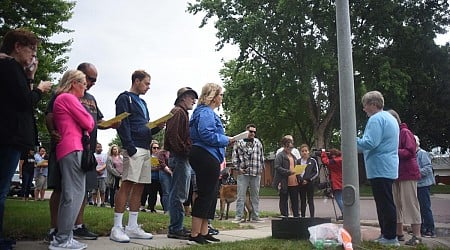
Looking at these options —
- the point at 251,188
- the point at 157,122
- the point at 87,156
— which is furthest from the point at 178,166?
the point at 251,188

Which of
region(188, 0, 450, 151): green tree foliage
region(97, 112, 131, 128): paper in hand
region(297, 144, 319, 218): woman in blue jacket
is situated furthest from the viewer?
region(188, 0, 450, 151): green tree foliage

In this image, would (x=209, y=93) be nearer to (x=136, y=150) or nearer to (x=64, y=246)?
(x=136, y=150)

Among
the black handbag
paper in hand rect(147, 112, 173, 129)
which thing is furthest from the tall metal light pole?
the black handbag

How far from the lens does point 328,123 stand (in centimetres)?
2770

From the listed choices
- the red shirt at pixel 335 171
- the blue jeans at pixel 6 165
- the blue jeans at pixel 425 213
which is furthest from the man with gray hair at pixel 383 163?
the red shirt at pixel 335 171

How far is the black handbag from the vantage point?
4754mm

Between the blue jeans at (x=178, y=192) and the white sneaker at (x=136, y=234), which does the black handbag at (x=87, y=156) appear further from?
Result: the blue jeans at (x=178, y=192)

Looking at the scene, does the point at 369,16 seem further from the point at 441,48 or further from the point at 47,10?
the point at 47,10

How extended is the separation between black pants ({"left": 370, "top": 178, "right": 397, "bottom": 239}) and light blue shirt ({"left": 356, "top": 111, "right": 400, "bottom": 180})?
0.10m

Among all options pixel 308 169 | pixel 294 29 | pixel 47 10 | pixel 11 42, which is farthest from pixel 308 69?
pixel 11 42

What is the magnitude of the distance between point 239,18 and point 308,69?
5.09m

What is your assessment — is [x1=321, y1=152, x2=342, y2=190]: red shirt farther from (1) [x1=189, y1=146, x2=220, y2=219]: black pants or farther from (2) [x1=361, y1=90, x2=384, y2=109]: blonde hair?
(1) [x1=189, y1=146, x2=220, y2=219]: black pants

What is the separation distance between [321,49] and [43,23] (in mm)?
14315

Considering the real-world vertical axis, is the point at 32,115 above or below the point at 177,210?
above
